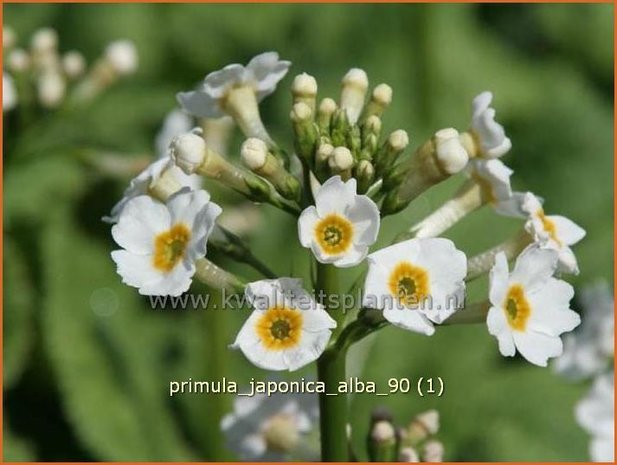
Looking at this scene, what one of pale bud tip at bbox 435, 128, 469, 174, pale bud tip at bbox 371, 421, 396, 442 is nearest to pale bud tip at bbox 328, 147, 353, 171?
pale bud tip at bbox 435, 128, 469, 174

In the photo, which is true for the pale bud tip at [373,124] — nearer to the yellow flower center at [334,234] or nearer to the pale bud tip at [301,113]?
the pale bud tip at [301,113]

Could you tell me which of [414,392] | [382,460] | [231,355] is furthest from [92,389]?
[382,460]

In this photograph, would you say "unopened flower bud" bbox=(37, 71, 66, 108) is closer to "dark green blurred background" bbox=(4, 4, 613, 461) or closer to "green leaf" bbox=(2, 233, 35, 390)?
"dark green blurred background" bbox=(4, 4, 613, 461)

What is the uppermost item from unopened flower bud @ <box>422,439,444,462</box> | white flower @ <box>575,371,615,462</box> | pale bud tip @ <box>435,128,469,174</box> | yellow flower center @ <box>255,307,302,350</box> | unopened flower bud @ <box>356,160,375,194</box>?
pale bud tip @ <box>435,128,469,174</box>

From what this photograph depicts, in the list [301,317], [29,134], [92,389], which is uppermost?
[301,317]

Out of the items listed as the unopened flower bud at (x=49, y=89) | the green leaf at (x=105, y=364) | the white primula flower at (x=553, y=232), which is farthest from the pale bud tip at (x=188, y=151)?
the green leaf at (x=105, y=364)

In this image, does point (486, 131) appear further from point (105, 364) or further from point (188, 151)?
point (105, 364)

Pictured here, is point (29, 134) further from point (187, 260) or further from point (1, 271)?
point (187, 260)
